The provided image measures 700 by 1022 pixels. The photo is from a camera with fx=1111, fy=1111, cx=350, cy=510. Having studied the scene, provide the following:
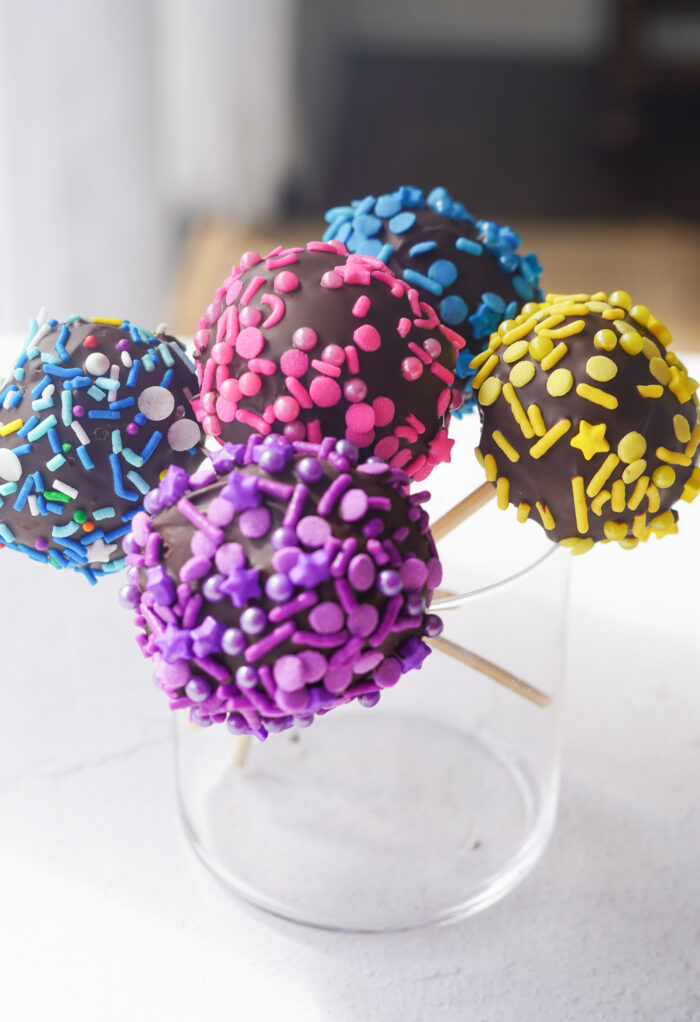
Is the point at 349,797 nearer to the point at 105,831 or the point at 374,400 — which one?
the point at 105,831

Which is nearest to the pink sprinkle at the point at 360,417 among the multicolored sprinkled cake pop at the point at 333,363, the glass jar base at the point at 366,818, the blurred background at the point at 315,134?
the multicolored sprinkled cake pop at the point at 333,363

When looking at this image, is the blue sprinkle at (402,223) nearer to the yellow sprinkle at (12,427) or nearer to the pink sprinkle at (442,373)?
the pink sprinkle at (442,373)

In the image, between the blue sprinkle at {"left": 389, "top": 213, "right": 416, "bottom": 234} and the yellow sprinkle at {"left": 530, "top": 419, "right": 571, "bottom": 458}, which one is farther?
the blue sprinkle at {"left": 389, "top": 213, "right": 416, "bottom": 234}

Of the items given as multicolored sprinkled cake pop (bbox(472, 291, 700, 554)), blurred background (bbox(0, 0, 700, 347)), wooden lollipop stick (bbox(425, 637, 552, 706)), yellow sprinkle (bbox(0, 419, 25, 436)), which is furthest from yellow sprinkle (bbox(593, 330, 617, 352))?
blurred background (bbox(0, 0, 700, 347))

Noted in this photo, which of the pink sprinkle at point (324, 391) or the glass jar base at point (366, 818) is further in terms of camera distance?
the glass jar base at point (366, 818)

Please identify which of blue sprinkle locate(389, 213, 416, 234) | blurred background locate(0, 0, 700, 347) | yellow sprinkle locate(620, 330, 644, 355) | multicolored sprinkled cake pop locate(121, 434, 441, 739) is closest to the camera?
multicolored sprinkled cake pop locate(121, 434, 441, 739)

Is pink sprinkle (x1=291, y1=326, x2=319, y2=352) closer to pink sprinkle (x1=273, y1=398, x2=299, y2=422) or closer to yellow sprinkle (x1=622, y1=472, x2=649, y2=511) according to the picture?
pink sprinkle (x1=273, y1=398, x2=299, y2=422)

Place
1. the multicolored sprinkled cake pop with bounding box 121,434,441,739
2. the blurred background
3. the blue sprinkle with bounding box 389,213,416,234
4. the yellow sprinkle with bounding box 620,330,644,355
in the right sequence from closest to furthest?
the multicolored sprinkled cake pop with bounding box 121,434,441,739, the yellow sprinkle with bounding box 620,330,644,355, the blue sprinkle with bounding box 389,213,416,234, the blurred background
